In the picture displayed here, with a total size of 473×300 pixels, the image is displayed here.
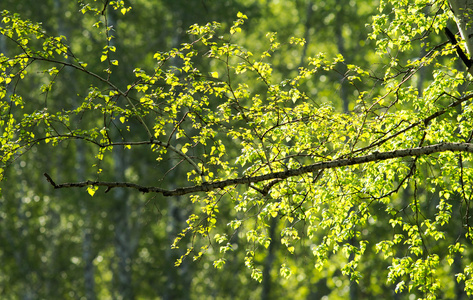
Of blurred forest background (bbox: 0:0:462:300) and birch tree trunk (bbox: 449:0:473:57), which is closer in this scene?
birch tree trunk (bbox: 449:0:473:57)

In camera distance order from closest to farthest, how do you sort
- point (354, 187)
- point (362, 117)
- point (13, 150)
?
point (13, 150) < point (362, 117) < point (354, 187)

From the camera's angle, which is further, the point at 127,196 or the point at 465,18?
the point at 127,196

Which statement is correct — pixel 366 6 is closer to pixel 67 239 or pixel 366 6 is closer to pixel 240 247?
pixel 240 247

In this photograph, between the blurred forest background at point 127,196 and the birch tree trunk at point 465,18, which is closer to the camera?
the birch tree trunk at point 465,18

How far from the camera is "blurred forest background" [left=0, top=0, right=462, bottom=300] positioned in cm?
1964

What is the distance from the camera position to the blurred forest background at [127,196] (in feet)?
64.4

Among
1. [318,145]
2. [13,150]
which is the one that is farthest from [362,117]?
[13,150]

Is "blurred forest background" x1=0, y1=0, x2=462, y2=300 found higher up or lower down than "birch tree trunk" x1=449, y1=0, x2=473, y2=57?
higher up

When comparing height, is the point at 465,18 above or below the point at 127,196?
below

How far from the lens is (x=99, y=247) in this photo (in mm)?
20922

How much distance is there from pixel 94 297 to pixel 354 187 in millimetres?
13552

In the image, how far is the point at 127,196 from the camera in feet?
68.0

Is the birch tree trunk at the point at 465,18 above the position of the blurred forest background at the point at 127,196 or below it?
below

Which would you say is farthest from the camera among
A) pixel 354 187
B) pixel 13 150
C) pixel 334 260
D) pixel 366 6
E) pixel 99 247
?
pixel 334 260
